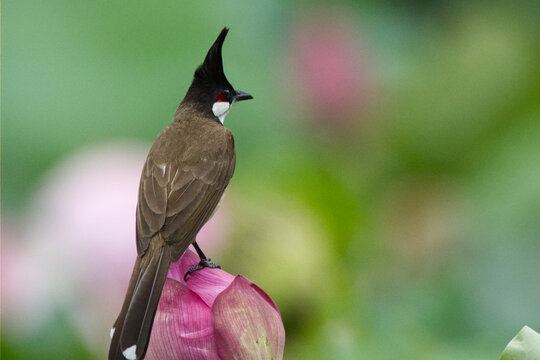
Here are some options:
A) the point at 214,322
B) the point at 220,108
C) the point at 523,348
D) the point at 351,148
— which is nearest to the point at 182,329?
the point at 214,322

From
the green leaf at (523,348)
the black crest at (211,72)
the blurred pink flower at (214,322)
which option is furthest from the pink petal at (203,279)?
the black crest at (211,72)

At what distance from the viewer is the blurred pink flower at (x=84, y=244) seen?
698mm

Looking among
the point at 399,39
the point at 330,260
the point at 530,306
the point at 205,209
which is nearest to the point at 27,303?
the point at 205,209

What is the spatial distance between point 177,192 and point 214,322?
20cm

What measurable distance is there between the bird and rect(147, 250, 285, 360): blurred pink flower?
0.01 m

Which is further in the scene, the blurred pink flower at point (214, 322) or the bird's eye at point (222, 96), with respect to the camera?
the bird's eye at point (222, 96)

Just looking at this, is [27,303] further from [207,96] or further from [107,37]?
[107,37]

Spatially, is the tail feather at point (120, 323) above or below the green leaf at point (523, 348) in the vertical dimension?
below

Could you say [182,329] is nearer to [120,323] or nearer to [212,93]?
[120,323]

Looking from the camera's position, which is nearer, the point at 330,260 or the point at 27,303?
the point at 27,303

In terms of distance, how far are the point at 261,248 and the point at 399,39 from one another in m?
0.56

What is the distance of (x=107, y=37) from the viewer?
4.16ft

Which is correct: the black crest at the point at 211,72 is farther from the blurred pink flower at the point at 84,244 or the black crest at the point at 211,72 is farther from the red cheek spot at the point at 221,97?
the blurred pink flower at the point at 84,244

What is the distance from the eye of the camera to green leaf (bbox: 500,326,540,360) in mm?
433
